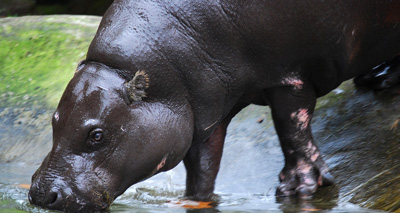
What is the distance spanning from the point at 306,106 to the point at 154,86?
1.23 m

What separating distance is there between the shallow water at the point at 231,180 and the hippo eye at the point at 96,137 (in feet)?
1.89

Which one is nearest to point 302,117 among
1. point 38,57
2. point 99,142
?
point 99,142

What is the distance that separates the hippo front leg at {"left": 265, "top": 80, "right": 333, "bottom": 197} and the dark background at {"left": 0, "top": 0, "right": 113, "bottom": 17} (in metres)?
8.00

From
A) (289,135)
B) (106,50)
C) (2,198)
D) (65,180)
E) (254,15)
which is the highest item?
(254,15)

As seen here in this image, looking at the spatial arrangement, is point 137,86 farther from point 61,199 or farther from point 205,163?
point 205,163

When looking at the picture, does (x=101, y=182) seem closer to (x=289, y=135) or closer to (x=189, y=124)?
(x=189, y=124)

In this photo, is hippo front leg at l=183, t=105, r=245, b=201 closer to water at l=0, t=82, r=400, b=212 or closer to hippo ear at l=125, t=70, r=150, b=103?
water at l=0, t=82, r=400, b=212

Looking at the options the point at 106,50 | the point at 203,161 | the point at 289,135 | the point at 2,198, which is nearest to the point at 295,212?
the point at 289,135

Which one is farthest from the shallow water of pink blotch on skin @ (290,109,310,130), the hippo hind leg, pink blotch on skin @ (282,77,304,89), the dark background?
the dark background

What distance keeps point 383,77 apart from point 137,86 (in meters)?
2.59

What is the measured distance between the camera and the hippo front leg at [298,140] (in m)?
4.93

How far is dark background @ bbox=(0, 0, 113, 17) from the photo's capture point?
12539mm

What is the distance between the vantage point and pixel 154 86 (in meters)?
4.44

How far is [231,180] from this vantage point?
5.52 metres
